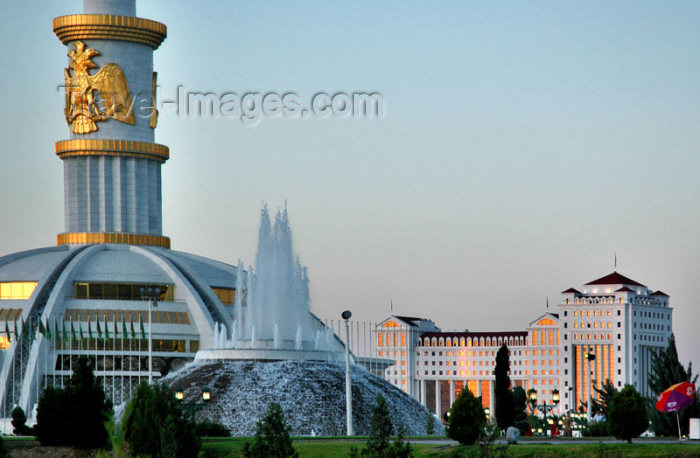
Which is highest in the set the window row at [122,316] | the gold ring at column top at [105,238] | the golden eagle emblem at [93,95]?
the golden eagle emblem at [93,95]

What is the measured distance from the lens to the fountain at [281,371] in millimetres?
65125

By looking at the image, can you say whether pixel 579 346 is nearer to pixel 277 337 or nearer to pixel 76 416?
pixel 277 337

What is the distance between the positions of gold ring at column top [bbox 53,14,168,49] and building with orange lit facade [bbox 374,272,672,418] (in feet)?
288

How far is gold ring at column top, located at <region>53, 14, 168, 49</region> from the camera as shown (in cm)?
10338

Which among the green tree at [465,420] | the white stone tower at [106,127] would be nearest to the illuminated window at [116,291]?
the white stone tower at [106,127]

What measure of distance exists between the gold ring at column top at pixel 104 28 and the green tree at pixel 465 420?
192 ft

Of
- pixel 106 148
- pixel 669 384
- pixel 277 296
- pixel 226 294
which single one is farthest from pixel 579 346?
pixel 669 384

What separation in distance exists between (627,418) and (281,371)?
21056mm

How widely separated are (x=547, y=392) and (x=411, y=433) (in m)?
127

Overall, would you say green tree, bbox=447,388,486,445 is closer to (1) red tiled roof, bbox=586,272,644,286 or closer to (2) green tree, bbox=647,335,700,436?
(2) green tree, bbox=647,335,700,436

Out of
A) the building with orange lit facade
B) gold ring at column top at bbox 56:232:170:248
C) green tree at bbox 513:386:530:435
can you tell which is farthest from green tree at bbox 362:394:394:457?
Answer: the building with orange lit facade

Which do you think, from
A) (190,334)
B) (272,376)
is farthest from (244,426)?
(190,334)

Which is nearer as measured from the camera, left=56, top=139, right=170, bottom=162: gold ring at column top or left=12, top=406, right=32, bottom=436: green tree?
left=12, top=406, right=32, bottom=436: green tree

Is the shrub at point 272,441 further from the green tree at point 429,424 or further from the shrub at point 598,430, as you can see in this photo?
the green tree at point 429,424
